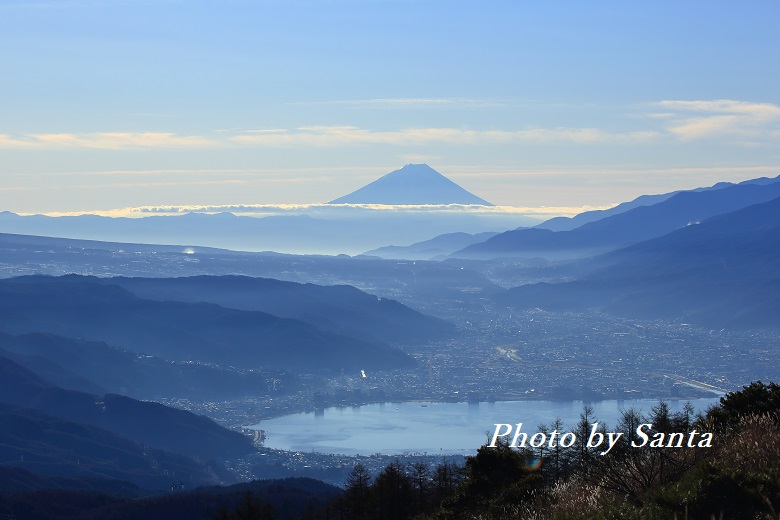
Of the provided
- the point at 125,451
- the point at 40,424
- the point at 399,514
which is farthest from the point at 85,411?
the point at 399,514

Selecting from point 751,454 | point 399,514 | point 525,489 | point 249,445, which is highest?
point 751,454

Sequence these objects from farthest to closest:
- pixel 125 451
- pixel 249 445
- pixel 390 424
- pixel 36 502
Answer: pixel 390 424, pixel 249 445, pixel 125 451, pixel 36 502

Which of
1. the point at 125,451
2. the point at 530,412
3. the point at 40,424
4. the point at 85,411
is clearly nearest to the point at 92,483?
the point at 125,451

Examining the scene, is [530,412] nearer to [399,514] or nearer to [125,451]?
[125,451]

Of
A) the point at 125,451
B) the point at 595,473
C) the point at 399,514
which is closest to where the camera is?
the point at 595,473

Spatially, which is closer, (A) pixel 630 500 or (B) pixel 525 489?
(A) pixel 630 500

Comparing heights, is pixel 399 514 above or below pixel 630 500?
below
